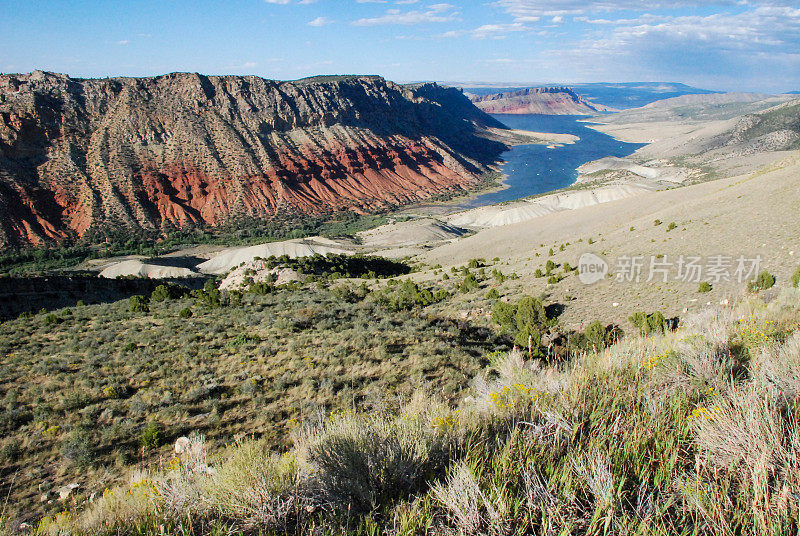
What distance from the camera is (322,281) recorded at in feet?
101

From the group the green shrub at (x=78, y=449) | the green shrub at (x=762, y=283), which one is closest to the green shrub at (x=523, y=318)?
the green shrub at (x=762, y=283)

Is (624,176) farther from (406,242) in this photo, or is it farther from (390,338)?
(390,338)

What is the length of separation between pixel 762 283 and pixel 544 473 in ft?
51.2

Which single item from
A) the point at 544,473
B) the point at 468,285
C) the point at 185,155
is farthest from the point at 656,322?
the point at 185,155

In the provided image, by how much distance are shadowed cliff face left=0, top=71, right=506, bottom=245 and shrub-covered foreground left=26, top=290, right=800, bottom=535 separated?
7584 centimetres

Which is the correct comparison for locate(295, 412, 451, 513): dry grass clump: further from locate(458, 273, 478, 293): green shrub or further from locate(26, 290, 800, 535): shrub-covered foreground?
locate(458, 273, 478, 293): green shrub

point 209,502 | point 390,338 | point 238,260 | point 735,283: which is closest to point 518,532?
point 209,502

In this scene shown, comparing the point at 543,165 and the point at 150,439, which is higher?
the point at 543,165

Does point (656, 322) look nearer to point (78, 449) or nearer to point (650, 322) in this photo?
point (650, 322)

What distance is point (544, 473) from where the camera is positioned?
9.27 feet

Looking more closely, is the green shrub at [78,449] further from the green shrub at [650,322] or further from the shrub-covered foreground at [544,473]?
the green shrub at [650,322]

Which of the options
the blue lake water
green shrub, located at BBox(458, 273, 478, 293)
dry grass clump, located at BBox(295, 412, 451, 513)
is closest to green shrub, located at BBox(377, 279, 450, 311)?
green shrub, located at BBox(458, 273, 478, 293)

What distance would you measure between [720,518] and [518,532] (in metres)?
1.04

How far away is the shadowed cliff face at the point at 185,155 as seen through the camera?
65.6 metres
